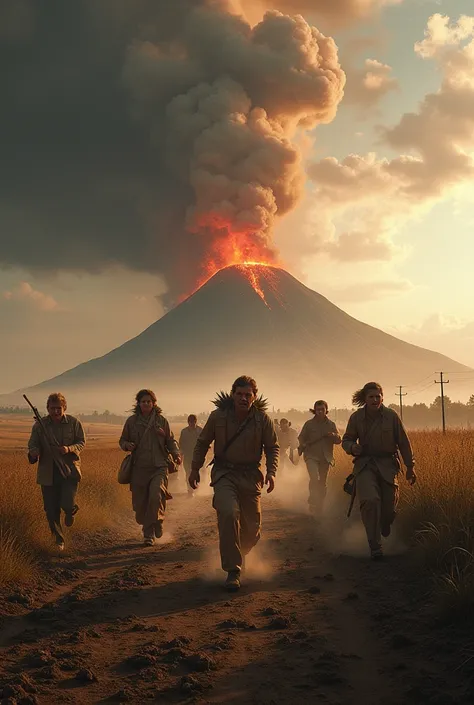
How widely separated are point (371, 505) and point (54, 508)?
3.91 m

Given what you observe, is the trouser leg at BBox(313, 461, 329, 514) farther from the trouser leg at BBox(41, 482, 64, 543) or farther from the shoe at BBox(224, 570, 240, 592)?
the shoe at BBox(224, 570, 240, 592)

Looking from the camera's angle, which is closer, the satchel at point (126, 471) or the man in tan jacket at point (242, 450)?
the man in tan jacket at point (242, 450)

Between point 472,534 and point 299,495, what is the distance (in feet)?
34.7

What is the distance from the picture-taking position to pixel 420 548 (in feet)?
22.3

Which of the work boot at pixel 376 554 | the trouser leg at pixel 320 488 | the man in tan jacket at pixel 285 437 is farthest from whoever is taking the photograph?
the man in tan jacket at pixel 285 437

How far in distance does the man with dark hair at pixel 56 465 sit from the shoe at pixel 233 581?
9.09 ft

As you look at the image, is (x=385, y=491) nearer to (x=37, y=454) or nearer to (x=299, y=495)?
(x=37, y=454)

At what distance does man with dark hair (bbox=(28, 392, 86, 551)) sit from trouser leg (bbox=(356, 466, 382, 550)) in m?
3.46

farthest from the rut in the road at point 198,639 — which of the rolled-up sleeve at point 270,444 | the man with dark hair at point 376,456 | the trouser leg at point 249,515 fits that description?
the rolled-up sleeve at point 270,444

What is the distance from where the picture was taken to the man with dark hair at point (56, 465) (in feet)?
28.2

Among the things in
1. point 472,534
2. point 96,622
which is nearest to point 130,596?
point 96,622

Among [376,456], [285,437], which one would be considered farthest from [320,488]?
[285,437]

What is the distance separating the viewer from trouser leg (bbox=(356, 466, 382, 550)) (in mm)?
7766

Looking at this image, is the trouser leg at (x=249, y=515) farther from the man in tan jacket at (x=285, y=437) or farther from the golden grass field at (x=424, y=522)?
the man in tan jacket at (x=285, y=437)
